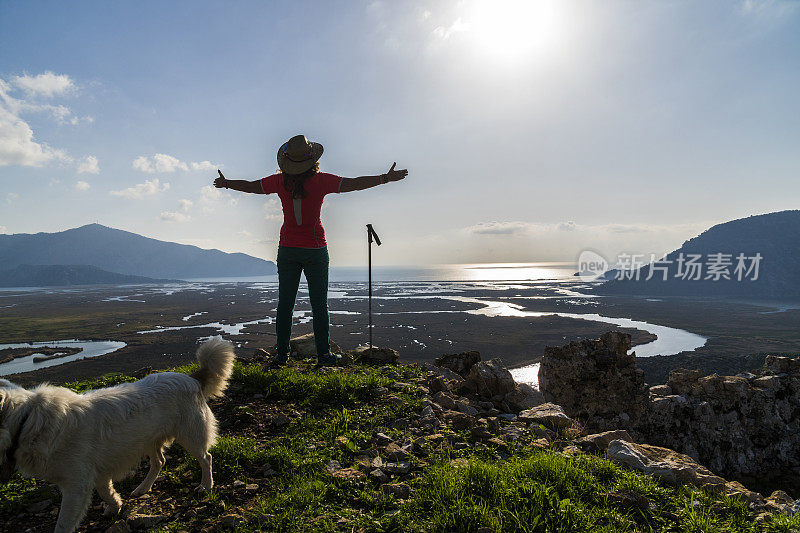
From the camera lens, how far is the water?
48.9 metres

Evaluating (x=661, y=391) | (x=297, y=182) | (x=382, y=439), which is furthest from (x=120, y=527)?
(x=661, y=391)

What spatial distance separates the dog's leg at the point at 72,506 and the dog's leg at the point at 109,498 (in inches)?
11.5

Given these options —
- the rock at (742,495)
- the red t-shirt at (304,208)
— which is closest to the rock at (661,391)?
the rock at (742,495)

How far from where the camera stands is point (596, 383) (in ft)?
37.2

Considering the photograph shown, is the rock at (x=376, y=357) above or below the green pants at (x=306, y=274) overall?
below

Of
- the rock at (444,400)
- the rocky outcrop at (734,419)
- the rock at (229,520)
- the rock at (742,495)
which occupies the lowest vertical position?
the rocky outcrop at (734,419)

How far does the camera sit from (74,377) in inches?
1622

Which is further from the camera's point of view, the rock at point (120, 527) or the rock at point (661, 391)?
the rock at point (661, 391)

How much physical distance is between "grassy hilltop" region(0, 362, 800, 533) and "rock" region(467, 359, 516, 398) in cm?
206

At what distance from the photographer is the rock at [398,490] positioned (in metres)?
3.50

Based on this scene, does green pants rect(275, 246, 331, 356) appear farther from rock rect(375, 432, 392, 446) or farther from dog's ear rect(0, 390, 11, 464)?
dog's ear rect(0, 390, 11, 464)

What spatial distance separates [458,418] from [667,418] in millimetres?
A: 11097

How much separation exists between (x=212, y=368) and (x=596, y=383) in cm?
1153

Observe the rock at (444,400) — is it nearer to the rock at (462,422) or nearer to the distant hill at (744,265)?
the rock at (462,422)
